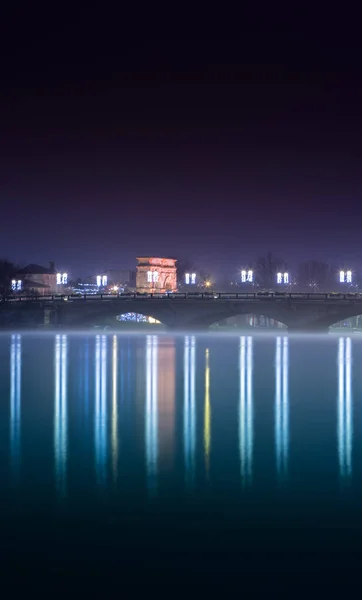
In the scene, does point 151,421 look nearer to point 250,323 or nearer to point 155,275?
point 250,323

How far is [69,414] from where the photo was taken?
29.3 meters

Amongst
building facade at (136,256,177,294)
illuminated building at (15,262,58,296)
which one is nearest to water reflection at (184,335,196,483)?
building facade at (136,256,177,294)

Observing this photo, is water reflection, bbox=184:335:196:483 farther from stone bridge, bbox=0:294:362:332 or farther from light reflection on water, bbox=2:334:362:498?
stone bridge, bbox=0:294:362:332

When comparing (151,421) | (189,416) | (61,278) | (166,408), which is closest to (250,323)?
(61,278)

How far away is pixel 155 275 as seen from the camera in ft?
497

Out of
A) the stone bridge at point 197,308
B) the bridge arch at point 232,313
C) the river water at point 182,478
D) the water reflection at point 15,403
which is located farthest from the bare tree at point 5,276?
the river water at point 182,478

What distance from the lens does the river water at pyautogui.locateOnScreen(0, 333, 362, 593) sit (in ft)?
44.0

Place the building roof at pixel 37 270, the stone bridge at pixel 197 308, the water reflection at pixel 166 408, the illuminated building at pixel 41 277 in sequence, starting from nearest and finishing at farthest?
the water reflection at pixel 166 408, the stone bridge at pixel 197 308, the illuminated building at pixel 41 277, the building roof at pixel 37 270

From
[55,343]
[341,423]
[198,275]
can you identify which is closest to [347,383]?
[341,423]

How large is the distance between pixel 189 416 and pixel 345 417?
17.5 feet

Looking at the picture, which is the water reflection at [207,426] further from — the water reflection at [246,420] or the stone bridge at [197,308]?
the stone bridge at [197,308]

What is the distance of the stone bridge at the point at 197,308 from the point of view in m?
87.5

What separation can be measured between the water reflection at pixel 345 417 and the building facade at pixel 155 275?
9623cm

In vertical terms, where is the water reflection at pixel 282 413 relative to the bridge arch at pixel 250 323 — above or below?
below
